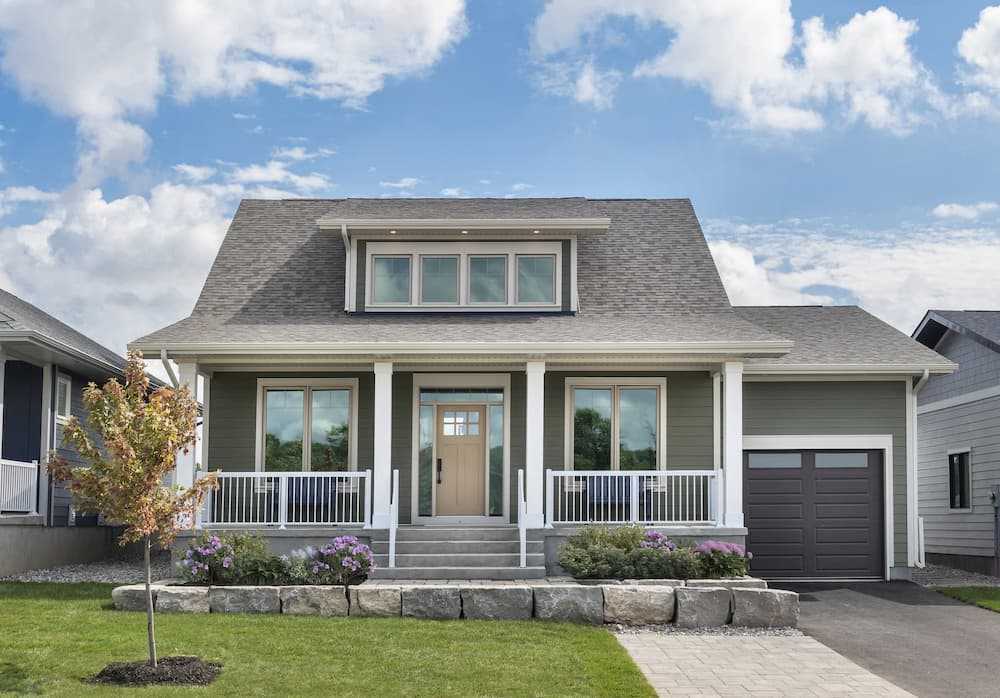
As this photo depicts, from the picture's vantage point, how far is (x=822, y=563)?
17797mm

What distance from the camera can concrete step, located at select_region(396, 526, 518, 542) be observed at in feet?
50.1

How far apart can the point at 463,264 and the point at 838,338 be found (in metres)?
6.50

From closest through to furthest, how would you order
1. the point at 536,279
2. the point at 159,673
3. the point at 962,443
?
the point at 159,673, the point at 536,279, the point at 962,443

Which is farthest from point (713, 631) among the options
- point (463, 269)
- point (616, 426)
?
point (463, 269)

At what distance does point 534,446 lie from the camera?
1542 cm

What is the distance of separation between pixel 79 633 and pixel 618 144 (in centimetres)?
1088

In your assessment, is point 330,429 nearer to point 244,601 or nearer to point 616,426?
point 616,426

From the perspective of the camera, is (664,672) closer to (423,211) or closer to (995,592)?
(995,592)

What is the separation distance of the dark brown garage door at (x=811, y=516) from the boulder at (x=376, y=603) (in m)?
7.54

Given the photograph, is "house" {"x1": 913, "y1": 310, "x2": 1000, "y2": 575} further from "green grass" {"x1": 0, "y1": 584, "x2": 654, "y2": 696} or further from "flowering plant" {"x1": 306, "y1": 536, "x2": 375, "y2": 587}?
"flowering plant" {"x1": 306, "y1": 536, "x2": 375, "y2": 587}

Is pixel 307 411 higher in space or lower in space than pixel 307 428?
higher

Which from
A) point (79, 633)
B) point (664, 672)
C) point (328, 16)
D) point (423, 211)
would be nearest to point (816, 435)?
point (423, 211)

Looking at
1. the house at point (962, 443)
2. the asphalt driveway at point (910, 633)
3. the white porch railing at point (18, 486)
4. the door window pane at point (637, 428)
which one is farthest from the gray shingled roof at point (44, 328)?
the house at point (962, 443)

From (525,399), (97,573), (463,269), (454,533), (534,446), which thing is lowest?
(97,573)
